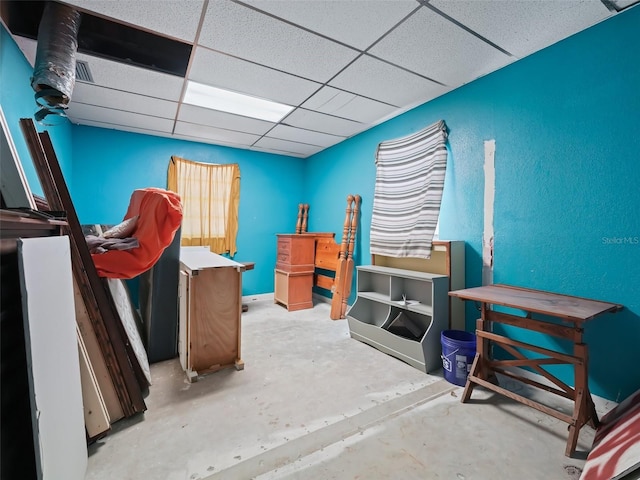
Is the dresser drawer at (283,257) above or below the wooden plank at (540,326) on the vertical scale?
above

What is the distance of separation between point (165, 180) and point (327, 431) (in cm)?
399

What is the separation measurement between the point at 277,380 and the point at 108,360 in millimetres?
1110

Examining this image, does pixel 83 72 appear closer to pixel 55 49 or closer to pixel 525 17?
pixel 55 49

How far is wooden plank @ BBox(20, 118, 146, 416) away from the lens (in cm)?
165

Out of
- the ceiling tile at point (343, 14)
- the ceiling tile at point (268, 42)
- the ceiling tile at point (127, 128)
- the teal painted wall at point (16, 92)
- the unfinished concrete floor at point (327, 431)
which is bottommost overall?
the unfinished concrete floor at point (327, 431)

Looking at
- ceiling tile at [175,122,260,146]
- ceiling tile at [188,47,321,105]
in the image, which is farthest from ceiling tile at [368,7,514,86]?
ceiling tile at [175,122,260,146]

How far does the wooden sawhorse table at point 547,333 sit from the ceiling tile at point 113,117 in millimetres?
3906

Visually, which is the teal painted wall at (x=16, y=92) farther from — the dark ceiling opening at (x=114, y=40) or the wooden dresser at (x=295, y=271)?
the wooden dresser at (x=295, y=271)

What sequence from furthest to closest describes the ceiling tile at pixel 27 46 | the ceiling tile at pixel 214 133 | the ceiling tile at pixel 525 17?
the ceiling tile at pixel 214 133
the ceiling tile at pixel 27 46
the ceiling tile at pixel 525 17

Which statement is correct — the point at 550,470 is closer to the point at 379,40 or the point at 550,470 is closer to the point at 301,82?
the point at 379,40

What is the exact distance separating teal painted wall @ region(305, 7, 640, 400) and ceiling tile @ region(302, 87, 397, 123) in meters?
0.75

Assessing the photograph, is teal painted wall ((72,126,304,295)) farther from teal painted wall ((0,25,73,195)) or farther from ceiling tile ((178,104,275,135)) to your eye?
teal painted wall ((0,25,73,195))

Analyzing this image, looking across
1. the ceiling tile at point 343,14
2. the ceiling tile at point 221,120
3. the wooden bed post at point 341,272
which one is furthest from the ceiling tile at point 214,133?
the ceiling tile at point 343,14

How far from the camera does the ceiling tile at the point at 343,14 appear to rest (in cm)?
170
